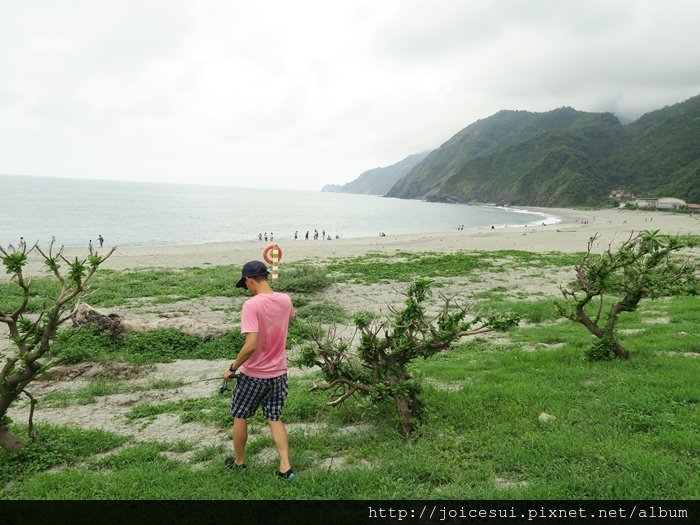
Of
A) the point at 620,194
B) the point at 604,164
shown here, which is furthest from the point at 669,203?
the point at 604,164

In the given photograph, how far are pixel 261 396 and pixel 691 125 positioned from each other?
19269 centimetres

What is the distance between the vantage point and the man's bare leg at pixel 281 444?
443cm

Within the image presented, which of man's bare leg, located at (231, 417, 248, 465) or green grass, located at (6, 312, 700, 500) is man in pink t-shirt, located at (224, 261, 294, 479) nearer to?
man's bare leg, located at (231, 417, 248, 465)

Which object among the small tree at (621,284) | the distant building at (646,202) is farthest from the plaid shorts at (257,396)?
the distant building at (646,202)

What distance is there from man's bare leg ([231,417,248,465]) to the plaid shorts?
0.06 metres

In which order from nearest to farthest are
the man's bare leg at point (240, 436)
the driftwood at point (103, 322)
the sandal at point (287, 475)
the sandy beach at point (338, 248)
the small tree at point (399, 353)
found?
the sandal at point (287, 475)
the man's bare leg at point (240, 436)
the small tree at point (399, 353)
the driftwood at point (103, 322)
the sandy beach at point (338, 248)

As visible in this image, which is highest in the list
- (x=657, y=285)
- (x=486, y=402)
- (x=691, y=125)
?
(x=691, y=125)

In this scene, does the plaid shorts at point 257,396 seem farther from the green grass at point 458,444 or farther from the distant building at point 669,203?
the distant building at point 669,203

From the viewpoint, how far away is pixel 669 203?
324ft

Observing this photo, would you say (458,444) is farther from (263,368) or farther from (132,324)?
(132,324)

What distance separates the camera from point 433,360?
8.87 m

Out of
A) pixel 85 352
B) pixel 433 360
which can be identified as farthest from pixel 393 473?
pixel 85 352
